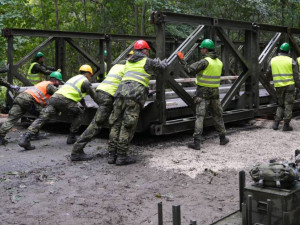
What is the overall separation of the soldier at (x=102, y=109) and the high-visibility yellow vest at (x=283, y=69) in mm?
3934

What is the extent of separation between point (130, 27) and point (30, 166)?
41.1 feet

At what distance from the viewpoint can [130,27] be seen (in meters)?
18.3

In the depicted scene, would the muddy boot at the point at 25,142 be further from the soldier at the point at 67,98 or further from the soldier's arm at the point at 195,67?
the soldier's arm at the point at 195,67

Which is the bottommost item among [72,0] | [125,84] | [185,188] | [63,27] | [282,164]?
[185,188]

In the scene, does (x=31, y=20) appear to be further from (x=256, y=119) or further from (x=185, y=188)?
(x=185, y=188)

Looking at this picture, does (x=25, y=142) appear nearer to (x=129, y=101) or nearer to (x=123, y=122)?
(x=123, y=122)

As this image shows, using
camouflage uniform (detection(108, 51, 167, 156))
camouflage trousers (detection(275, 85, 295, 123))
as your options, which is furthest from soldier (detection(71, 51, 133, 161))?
camouflage trousers (detection(275, 85, 295, 123))

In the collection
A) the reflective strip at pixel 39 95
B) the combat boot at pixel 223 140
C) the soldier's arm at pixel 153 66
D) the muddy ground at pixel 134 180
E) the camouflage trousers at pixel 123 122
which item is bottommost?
the muddy ground at pixel 134 180

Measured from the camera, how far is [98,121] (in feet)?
23.5

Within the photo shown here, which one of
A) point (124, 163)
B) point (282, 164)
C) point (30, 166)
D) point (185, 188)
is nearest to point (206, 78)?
point (124, 163)

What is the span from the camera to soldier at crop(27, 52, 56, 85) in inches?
440

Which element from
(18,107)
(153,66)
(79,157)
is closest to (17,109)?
(18,107)

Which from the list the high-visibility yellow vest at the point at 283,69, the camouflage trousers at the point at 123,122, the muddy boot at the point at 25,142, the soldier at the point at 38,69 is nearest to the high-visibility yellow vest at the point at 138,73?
the camouflage trousers at the point at 123,122

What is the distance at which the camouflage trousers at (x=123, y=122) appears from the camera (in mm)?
6832
